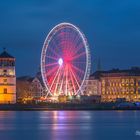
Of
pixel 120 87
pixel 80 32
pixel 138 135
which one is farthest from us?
pixel 120 87

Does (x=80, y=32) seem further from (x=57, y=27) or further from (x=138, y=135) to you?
(x=138, y=135)

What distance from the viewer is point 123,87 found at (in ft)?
637

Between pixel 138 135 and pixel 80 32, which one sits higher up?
pixel 80 32

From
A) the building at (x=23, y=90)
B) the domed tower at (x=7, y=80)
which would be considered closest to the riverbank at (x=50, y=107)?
the domed tower at (x=7, y=80)

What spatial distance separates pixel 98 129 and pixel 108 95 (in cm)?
13134

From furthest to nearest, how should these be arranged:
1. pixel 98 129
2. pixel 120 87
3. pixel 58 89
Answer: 1. pixel 120 87
2. pixel 58 89
3. pixel 98 129

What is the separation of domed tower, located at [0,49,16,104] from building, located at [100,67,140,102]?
2198 inches

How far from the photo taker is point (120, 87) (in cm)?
19500

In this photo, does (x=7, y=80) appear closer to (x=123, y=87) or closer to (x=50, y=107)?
(x=50, y=107)

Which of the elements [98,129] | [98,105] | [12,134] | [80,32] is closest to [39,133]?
[12,134]

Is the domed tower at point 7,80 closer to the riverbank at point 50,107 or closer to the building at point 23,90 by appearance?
the riverbank at point 50,107

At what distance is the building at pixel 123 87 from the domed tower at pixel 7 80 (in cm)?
5583

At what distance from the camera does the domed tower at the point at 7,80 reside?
13725 cm

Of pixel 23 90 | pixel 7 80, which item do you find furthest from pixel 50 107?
pixel 23 90
